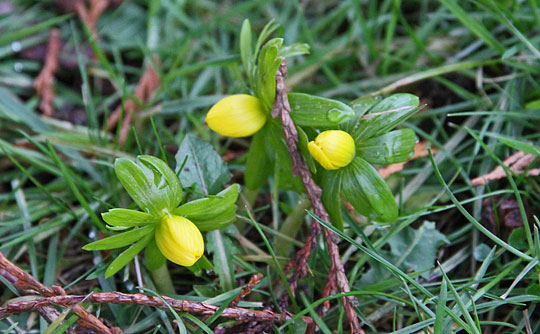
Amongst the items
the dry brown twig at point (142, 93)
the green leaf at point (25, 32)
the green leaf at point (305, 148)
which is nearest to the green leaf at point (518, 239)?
the green leaf at point (305, 148)

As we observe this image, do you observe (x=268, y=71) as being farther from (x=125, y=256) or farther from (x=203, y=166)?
(x=125, y=256)

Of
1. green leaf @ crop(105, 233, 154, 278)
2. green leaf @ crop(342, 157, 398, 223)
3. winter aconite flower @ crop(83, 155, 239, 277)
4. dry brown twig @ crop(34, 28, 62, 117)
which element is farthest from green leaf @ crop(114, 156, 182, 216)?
dry brown twig @ crop(34, 28, 62, 117)

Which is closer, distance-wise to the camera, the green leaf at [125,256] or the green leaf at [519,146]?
the green leaf at [125,256]

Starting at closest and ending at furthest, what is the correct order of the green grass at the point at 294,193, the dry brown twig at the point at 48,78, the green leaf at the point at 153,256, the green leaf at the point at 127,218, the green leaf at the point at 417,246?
the green leaf at the point at 127,218
the green leaf at the point at 153,256
the green grass at the point at 294,193
the green leaf at the point at 417,246
the dry brown twig at the point at 48,78

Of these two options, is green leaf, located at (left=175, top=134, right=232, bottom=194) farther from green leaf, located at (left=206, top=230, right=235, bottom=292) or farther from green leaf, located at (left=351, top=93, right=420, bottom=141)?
green leaf, located at (left=351, top=93, right=420, bottom=141)

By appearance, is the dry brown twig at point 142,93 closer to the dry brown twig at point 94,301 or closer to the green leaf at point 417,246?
the dry brown twig at point 94,301

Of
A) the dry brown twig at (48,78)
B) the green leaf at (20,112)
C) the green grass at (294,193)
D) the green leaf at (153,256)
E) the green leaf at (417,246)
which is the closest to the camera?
the green leaf at (153,256)

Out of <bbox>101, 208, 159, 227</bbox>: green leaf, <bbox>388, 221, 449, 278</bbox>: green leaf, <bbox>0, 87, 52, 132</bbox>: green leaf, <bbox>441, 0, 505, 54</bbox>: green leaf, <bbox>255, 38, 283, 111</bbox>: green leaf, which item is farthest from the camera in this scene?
<bbox>0, 87, 52, 132</bbox>: green leaf
